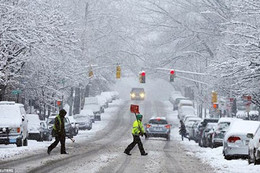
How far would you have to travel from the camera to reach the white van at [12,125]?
29531 mm

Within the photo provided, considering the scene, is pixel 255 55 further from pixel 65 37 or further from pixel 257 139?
pixel 257 139

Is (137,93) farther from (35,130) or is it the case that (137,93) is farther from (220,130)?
(220,130)

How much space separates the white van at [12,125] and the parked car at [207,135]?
9.41 meters

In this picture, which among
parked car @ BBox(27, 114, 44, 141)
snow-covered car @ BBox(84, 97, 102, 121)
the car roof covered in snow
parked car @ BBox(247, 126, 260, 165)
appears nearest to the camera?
parked car @ BBox(247, 126, 260, 165)

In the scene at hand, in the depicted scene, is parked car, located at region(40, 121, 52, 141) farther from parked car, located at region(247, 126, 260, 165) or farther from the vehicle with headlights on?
the vehicle with headlights on

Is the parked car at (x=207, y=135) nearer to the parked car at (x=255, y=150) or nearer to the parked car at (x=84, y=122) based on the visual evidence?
the parked car at (x=255, y=150)

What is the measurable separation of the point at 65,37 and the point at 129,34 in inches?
1638

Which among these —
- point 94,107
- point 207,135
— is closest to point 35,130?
point 207,135

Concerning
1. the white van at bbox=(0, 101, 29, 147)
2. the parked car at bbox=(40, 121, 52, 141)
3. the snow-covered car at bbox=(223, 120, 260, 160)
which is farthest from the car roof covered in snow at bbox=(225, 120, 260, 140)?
the parked car at bbox=(40, 121, 52, 141)

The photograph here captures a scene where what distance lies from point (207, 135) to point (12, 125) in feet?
33.9

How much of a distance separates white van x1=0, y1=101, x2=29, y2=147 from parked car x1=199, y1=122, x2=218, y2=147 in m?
9.41

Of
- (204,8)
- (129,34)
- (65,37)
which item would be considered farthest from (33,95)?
(129,34)

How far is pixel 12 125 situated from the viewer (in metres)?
29.8

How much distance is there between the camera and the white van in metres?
29.5
